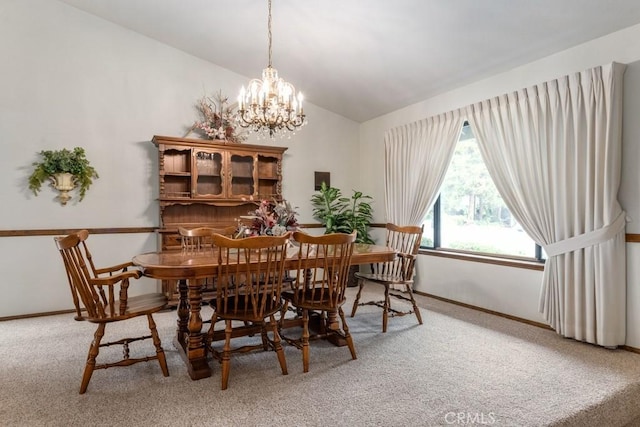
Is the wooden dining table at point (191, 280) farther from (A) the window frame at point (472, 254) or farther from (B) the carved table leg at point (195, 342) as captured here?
(A) the window frame at point (472, 254)

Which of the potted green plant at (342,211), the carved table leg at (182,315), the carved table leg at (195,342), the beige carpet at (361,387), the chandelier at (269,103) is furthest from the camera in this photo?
the potted green plant at (342,211)

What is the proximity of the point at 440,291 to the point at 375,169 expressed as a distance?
2.02 meters

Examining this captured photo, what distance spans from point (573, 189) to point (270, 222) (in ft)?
8.26

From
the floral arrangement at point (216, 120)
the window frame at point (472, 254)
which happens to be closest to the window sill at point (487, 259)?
the window frame at point (472, 254)

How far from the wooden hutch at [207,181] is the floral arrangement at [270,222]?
1.64 metres

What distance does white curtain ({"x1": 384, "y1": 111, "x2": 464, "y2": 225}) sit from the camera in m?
4.23

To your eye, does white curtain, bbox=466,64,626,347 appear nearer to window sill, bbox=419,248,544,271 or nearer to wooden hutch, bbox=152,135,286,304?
window sill, bbox=419,248,544,271

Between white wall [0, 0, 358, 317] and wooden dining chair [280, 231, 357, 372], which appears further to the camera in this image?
white wall [0, 0, 358, 317]

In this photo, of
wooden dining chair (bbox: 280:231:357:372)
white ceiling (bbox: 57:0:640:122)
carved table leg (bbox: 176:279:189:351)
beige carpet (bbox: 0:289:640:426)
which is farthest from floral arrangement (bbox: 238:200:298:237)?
white ceiling (bbox: 57:0:640:122)

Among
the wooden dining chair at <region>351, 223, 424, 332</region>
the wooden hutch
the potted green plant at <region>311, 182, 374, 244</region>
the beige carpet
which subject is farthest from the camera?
the potted green plant at <region>311, 182, 374, 244</region>

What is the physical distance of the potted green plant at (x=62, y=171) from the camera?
380cm

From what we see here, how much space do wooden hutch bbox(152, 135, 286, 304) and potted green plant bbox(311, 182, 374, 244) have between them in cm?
76

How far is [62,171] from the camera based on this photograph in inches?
152

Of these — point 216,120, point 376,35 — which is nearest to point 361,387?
point 376,35
